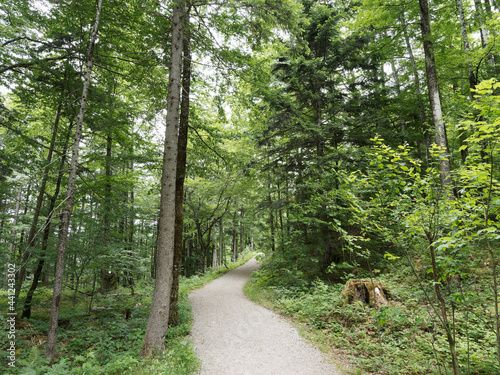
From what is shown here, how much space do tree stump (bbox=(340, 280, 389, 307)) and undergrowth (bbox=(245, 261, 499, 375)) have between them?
8.1 inches

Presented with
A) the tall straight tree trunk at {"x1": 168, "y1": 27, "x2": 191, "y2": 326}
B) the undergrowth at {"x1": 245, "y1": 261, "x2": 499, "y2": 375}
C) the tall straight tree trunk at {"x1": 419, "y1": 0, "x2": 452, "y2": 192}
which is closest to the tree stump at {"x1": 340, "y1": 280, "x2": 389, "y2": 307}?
the undergrowth at {"x1": 245, "y1": 261, "x2": 499, "y2": 375}

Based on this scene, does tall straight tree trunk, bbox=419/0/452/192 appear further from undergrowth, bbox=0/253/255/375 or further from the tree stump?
undergrowth, bbox=0/253/255/375

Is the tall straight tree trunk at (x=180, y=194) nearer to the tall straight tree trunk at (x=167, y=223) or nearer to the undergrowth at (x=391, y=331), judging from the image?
the tall straight tree trunk at (x=167, y=223)

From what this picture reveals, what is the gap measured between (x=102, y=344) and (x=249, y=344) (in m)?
3.42

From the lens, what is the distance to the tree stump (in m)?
6.48

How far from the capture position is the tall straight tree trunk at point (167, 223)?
4574 mm

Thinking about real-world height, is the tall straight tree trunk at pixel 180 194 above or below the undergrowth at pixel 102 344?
above

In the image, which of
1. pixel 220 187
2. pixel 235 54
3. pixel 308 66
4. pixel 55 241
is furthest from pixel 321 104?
pixel 55 241

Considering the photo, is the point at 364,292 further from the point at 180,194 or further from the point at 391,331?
the point at 180,194

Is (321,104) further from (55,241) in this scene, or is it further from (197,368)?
(55,241)

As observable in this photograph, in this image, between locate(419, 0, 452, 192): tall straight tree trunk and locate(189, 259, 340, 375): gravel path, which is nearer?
locate(189, 259, 340, 375): gravel path

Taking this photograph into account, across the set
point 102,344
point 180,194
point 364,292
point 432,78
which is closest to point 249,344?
point 102,344

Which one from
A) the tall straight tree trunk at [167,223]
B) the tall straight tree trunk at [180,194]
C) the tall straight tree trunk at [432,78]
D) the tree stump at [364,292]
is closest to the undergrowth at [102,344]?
the tall straight tree trunk at [167,223]

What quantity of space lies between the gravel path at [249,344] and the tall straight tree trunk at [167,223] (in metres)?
1.19
